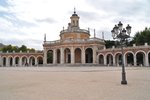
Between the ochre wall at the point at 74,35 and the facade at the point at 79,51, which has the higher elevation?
the ochre wall at the point at 74,35

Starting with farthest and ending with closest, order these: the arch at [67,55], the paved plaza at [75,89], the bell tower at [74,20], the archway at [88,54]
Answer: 1. the bell tower at [74,20]
2. the arch at [67,55]
3. the archway at [88,54]
4. the paved plaza at [75,89]

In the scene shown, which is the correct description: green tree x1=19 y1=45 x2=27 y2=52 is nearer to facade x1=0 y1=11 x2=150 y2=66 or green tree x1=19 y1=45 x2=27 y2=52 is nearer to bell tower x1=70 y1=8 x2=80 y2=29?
facade x1=0 y1=11 x2=150 y2=66

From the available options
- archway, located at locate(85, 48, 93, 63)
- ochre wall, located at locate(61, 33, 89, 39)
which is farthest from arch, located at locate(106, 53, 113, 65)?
ochre wall, located at locate(61, 33, 89, 39)

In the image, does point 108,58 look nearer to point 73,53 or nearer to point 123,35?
point 73,53

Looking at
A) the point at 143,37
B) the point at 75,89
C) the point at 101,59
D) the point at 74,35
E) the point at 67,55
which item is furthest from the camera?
the point at 74,35

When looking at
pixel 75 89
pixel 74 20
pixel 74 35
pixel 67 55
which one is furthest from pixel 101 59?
pixel 75 89

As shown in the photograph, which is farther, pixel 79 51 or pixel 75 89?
pixel 79 51

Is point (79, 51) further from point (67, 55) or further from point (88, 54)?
point (67, 55)

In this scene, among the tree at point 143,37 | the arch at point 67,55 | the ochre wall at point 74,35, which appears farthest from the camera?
the ochre wall at point 74,35

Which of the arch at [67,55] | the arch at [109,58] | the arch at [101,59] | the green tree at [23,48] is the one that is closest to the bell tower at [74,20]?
the arch at [67,55]

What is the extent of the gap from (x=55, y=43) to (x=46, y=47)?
378 cm

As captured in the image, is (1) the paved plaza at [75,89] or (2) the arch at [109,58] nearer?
(1) the paved plaza at [75,89]

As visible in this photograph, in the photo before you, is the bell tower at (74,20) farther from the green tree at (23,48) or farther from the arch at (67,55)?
the green tree at (23,48)

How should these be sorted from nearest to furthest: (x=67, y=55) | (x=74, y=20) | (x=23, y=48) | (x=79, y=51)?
1. (x=79, y=51)
2. (x=67, y=55)
3. (x=74, y=20)
4. (x=23, y=48)
